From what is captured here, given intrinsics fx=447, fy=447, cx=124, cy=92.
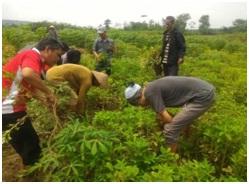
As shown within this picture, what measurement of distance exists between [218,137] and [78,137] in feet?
4.28

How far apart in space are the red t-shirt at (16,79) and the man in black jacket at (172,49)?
306 centimetres

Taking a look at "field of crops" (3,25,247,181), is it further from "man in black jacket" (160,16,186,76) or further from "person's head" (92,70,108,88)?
"man in black jacket" (160,16,186,76)

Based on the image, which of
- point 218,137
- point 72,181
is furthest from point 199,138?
point 72,181

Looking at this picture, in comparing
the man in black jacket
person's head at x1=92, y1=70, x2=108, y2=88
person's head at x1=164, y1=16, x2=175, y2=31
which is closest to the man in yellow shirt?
person's head at x1=92, y1=70, x2=108, y2=88

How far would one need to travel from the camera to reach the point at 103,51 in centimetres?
786

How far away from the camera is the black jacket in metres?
6.64

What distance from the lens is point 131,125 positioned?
14.5 feet

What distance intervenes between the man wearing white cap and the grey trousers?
11.1 ft

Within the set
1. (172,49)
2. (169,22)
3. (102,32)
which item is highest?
(169,22)

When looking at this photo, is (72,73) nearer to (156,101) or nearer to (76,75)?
(76,75)

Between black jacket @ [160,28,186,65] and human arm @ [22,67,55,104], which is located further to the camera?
black jacket @ [160,28,186,65]

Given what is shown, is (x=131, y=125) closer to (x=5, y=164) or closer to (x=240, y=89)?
(x=5, y=164)

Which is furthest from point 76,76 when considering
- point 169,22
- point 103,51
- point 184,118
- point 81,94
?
point 103,51

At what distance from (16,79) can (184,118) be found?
158cm
